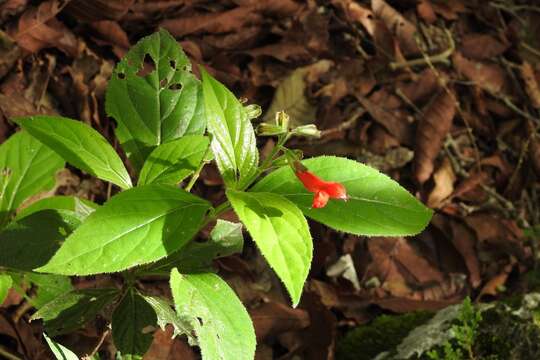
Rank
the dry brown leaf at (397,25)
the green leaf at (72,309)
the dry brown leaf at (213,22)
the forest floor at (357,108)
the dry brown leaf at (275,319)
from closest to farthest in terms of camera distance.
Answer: the green leaf at (72,309) < the dry brown leaf at (275,319) < the forest floor at (357,108) < the dry brown leaf at (213,22) < the dry brown leaf at (397,25)

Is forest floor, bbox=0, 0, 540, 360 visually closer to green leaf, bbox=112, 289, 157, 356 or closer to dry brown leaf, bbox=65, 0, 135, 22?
dry brown leaf, bbox=65, 0, 135, 22

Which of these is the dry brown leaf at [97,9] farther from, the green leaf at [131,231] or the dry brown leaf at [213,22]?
the green leaf at [131,231]

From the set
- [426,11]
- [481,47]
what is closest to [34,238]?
[426,11]

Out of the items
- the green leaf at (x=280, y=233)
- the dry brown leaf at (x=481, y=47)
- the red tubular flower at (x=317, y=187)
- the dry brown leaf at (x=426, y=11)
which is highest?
the red tubular flower at (x=317, y=187)

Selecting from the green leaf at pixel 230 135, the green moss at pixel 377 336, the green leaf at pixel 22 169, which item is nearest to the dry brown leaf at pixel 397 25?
the green moss at pixel 377 336

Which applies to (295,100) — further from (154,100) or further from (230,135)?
(230,135)

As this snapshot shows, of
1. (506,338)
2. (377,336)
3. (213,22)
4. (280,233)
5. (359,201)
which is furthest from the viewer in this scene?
(213,22)

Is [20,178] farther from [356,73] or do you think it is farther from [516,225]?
[516,225]
